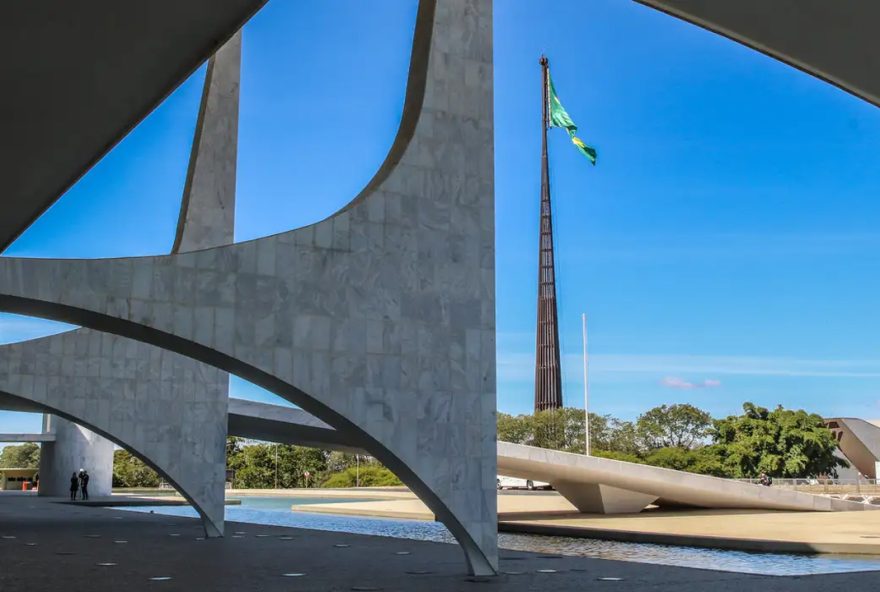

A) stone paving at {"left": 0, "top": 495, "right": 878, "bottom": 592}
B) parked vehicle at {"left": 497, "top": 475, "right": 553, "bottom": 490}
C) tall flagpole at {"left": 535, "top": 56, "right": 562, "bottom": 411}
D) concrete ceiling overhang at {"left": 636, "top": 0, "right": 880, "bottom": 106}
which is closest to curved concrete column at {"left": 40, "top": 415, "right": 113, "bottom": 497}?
stone paving at {"left": 0, "top": 495, "right": 878, "bottom": 592}

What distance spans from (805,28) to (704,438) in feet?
193

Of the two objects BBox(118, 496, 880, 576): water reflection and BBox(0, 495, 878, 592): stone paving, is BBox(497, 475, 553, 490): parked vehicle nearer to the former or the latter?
BBox(118, 496, 880, 576): water reflection

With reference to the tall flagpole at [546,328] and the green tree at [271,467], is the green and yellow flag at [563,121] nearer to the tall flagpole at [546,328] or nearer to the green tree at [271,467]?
the green tree at [271,467]

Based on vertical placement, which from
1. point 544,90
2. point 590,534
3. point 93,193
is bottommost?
point 590,534

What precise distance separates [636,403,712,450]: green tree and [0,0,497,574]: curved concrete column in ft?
157

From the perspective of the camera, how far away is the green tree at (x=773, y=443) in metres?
45.8

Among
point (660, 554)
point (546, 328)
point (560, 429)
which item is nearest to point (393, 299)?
point (660, 554)

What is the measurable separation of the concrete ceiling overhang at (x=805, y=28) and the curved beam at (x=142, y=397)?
53.5 ft

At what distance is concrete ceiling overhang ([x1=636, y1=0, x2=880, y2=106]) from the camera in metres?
2.30

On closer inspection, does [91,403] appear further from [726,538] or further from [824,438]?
[824,438]

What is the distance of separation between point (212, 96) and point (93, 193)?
27.6ft

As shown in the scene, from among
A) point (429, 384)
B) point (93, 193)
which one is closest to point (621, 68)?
point (93, 193)

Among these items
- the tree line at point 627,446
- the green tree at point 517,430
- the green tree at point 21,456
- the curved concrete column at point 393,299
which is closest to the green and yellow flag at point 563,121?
the tree line at point 627,446

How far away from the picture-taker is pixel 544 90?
69500 millimetres
